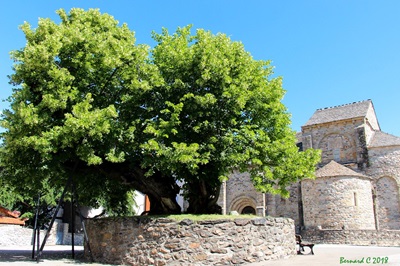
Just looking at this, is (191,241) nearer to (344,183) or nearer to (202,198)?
(202,198)

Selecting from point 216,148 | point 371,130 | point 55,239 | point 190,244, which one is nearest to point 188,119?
point 216,148

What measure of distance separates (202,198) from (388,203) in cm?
2582

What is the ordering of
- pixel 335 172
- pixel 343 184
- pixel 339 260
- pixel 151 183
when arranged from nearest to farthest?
pixel 339 260 → pixel 151 183 → pixel 343 184 → pixel 335 172

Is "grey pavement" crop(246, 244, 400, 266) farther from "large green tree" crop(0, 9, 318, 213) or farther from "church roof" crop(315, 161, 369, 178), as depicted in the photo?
"church roof" crop(315, 161, 369, 178)

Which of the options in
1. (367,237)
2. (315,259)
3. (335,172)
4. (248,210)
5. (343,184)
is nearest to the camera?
(315,259)

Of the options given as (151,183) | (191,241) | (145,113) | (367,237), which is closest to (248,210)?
(367,237)

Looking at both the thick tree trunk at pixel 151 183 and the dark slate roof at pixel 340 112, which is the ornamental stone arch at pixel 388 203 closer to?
the dark slate roof at pixel 340 112

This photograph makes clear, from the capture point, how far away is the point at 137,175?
1491cm

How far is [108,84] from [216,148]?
5.20 meters

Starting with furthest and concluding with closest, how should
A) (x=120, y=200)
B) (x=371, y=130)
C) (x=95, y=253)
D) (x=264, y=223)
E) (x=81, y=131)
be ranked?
(x=371, y=130) → (x=120, y=200) → (x=95, y=253) → (x=264, y=223) → (x=81, y=131)

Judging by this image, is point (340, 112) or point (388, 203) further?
point (340, 112)

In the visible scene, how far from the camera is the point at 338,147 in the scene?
38281 millimetres

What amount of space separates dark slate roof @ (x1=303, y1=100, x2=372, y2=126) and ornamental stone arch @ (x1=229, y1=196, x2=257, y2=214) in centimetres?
1129

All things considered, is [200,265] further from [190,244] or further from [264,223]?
[264,223]
